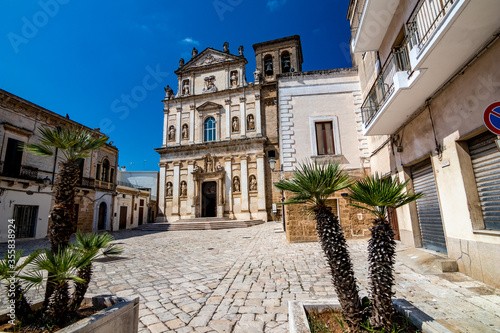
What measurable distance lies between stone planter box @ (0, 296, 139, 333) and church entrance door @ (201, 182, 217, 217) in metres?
22.2

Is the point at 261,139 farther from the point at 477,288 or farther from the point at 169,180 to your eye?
the point at 477,288

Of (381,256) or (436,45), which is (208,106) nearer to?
(436,45)

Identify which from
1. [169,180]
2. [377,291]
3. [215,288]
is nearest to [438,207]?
[377,291]

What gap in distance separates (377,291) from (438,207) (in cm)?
502

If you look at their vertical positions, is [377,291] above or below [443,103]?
below

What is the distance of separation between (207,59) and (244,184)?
1537cm

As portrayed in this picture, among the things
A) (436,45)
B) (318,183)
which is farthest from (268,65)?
(318,183)

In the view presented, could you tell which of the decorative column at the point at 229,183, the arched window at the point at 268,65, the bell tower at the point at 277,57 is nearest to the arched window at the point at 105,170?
the decorative column at the point at 229,183

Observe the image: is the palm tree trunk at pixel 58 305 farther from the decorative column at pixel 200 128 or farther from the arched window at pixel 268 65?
the arched window at pixel 268 65

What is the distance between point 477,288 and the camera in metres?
4.12

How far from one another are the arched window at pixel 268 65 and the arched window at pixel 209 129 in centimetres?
→ 865

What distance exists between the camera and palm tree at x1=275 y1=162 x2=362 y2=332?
2.49m

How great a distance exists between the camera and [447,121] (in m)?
5.25

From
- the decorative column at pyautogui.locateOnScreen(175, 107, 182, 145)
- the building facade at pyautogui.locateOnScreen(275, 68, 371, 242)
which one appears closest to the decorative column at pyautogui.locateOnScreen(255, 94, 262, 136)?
the decorative column at pyautogui.locateOnScreen(175, 107, 182, 145)
